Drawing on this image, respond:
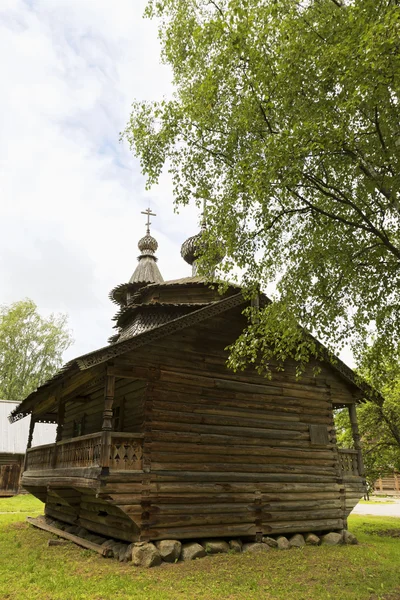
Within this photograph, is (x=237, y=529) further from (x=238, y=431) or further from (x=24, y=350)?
(x=24, y=350)

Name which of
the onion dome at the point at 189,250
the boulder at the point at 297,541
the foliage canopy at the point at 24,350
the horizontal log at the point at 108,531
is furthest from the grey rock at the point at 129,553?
the foliage canopy at the point at 24,350

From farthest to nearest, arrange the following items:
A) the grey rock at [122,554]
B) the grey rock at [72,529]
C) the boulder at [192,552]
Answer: the grey rock at [72,529] < the boulder at [192,552] < the grey rock at [122,554]

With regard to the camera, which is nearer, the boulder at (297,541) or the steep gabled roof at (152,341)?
the steep gabled roof at (152,341)

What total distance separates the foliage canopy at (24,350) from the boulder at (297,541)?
34.2 m

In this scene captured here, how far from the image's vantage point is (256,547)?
39.1ft

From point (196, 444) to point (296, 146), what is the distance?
768 centimetres

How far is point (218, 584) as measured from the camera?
879cm

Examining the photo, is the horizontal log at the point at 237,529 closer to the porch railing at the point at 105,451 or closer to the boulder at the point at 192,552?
the boulder at the point at 192,552

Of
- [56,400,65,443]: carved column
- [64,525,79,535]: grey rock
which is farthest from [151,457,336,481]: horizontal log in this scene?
[64,525,79,535]: grey rock

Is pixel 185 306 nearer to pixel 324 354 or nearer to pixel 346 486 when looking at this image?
pixel 324 354

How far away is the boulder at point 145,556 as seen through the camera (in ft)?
32.6

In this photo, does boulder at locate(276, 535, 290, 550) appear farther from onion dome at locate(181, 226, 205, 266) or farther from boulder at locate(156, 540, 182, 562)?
onion dome at locate(181, 226, 205, 266)

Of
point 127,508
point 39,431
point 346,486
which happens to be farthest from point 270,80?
point 39,431

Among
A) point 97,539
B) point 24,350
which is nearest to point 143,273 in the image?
point 97,539
